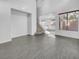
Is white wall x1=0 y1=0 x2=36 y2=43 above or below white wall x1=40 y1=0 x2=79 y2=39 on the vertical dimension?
below

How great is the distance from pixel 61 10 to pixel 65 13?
59cm

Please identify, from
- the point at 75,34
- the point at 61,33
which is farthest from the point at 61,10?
the point at 75,34

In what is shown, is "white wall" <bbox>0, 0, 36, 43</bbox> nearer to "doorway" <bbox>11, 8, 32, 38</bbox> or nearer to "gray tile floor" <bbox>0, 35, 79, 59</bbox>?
"doorway" <bbox>11, 8, 32, 38</bbox>

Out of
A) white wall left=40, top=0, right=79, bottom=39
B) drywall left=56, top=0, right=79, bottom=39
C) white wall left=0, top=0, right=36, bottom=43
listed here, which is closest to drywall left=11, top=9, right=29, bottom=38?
white wall left=0, top=0, right=36, bottom=43

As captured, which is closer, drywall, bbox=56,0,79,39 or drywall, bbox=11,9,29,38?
drywall, bbox=11,9,29,38

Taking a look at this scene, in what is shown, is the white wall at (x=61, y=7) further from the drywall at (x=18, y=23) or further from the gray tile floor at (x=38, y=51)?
the gray tile floor at (x=38, y=51)

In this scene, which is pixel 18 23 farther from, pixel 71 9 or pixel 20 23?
pixel 71 9

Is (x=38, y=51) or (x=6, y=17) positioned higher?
(x=6, y=17)

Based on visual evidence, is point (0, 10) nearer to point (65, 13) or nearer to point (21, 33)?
point (21, 33)

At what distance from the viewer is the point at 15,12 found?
7.80 metres

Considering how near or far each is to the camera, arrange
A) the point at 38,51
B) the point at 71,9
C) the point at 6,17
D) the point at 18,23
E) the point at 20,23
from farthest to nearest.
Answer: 1. the point at 71,9
2. the point at 20,23
3. the point at 18,23
4. the point at 6,17
5. the point at 38,51

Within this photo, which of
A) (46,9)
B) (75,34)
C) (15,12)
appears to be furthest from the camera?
(46,9)

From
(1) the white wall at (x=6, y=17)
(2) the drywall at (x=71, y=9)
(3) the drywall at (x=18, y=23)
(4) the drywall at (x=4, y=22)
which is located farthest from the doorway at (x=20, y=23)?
(2) the drywall at (x=71, y=9)

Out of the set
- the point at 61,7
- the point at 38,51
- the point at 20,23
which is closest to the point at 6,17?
the point at 20,23
